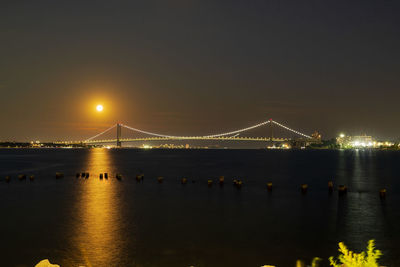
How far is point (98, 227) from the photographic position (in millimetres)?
17734

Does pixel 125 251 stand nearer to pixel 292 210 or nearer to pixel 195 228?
pixel 195 228

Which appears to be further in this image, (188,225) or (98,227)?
(188,225)

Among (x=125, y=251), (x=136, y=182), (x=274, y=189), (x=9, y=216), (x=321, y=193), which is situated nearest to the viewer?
(x=125, y=251)

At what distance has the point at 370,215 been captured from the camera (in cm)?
2089

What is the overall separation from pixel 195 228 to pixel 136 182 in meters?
20.3

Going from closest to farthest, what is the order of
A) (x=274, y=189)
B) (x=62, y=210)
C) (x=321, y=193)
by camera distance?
(x=62, y=210), (x=321, y=193), (x=274, y=189)

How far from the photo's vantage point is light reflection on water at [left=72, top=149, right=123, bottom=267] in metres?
13.5

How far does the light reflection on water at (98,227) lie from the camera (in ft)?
44.2

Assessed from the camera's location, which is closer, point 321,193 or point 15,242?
point 15,242

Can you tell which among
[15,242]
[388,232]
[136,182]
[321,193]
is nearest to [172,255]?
[15,242]

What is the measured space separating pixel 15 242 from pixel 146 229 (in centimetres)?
531

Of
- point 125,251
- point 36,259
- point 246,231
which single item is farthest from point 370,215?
point 36,259

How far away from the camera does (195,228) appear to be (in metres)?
17.3

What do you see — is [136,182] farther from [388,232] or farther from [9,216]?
[388,232]
